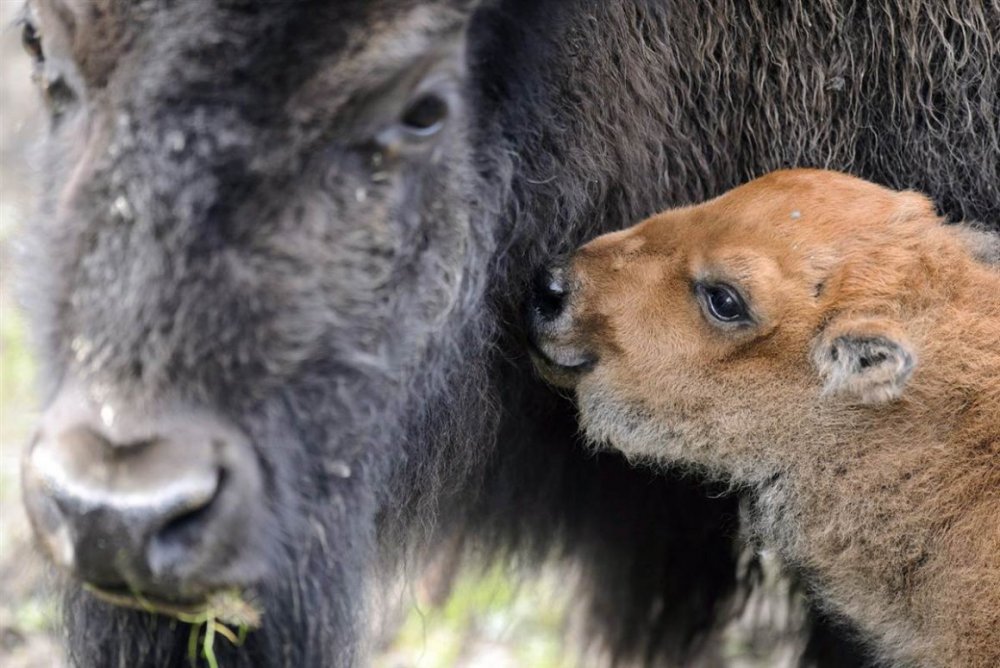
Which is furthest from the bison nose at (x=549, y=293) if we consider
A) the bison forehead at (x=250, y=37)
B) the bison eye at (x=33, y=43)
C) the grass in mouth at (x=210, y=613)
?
the bison eye at (x=33, y=43)

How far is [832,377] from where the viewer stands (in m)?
2.95

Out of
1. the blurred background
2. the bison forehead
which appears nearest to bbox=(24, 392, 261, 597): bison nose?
the bison forehead

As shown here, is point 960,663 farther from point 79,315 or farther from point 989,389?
point 79,315

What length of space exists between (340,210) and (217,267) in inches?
9.8

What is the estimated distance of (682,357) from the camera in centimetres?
308

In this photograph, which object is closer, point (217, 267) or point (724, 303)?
point (217, 267)

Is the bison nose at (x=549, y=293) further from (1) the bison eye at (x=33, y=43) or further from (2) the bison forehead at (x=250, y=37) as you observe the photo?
(1) the bison eye at (x=33, y=43)

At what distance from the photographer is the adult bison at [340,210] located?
2.35 meters

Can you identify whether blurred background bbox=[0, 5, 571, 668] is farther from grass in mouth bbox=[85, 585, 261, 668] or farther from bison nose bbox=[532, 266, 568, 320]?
grass in mouth bbox=[85, 585, 261, 668]

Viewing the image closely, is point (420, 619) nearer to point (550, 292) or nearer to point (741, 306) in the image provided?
point (550, 292)

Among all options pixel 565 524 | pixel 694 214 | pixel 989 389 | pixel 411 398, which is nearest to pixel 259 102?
pixel 411 398

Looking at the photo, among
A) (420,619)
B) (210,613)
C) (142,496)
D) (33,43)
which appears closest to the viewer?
(142,496)

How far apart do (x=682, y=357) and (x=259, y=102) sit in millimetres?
1113

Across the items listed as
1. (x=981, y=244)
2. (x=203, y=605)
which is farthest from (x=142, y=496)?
(x=981, y=244)
